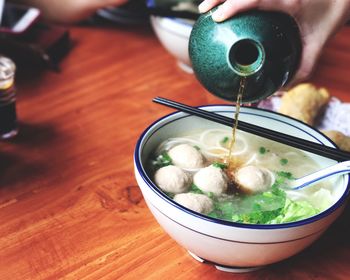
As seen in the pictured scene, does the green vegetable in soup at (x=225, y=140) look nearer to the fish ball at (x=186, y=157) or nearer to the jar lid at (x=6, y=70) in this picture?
the fish ball at (x=186, y=157)

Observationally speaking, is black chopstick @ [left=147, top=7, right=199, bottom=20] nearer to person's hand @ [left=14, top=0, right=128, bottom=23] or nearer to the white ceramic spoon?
person's hand @ [left=14, top=0, right=128, bottom=23]

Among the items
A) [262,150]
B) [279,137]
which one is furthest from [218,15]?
[262,150]

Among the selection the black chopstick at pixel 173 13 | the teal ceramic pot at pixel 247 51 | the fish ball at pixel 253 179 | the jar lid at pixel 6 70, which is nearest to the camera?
the teal ceramic pot at pixel 247 51

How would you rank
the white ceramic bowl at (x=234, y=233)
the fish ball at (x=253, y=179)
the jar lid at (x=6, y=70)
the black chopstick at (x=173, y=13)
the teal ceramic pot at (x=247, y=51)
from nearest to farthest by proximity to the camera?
the white ceramic bowl at (x=234, y=233) → the teal ceramic pot at (x=247, y=51) → the fish ball at (x=253, y=179) → the jar lid at (x=6, y=70) → the black chopstick at (x=173, y=13)

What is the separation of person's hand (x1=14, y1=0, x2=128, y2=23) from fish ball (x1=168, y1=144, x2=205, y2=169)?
46.3 inches

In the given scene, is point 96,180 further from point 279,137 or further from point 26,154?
point 279,137

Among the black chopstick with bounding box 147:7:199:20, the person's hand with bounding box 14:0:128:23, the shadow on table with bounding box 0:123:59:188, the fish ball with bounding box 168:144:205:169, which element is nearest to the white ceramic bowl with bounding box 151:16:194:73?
the black chopstick with bounding box 147:7:199:20

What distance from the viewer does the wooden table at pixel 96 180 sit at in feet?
3.28

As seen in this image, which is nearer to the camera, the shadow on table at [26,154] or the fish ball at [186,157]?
the fish ball at [186,157]

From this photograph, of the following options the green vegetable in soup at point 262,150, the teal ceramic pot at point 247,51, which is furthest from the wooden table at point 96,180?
the teal ceramic pot at point 247,51

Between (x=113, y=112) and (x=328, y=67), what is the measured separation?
898 mm

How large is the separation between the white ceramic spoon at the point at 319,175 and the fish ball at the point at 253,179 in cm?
5

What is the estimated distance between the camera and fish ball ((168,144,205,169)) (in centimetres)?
109

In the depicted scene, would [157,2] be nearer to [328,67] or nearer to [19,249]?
[328,67]
